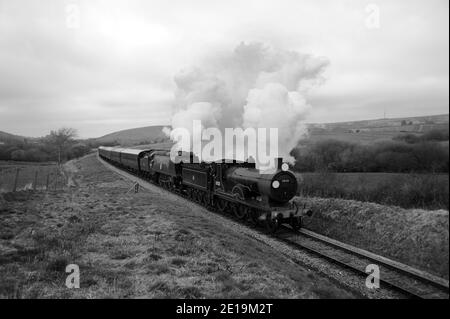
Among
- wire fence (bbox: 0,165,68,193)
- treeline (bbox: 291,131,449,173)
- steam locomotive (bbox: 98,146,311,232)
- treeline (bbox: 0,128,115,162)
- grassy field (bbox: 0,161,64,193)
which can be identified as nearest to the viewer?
treeline (bbox: 291,131,449,173)

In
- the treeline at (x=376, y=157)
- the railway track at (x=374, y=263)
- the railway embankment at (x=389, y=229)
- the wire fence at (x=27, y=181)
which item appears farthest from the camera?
the wire fence at (x=27, y=181)

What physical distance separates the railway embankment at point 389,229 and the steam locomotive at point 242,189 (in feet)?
6.40

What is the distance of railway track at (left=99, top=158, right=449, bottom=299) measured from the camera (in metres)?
7.83

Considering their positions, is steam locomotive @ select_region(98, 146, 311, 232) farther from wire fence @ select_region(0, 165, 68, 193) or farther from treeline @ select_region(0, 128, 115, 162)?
treeline @ select_region(0, 128, 115, 162)

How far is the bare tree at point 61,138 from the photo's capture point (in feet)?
258

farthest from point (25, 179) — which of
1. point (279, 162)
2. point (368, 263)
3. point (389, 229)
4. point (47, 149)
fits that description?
point (47, 149)

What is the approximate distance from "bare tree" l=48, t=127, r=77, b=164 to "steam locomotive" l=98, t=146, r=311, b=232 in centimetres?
6075

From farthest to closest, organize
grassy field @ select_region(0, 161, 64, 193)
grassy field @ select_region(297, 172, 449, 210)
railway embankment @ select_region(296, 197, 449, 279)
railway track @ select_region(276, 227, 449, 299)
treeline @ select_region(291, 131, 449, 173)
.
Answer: grassy field @ select_region(0, 161, 64, 193)
grassy field @ select_region(297, 172, 449, 210)
railway track @ select_region(276, 227, 449, 299)
railway embankment @ select_region(296, 197, 449, 279)
treeline @ select_region(291, 131, 449, 173)

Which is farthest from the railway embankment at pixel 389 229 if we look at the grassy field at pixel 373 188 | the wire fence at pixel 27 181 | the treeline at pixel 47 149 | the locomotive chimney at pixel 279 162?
the treeline at pixel 47 149

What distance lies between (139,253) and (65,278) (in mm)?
2118

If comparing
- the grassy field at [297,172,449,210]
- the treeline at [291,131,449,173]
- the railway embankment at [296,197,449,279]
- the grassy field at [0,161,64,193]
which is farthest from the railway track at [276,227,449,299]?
the grassy field at [0,161,64,193]

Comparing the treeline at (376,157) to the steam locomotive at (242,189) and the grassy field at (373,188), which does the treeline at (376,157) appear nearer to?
the grassy field at (373,188)

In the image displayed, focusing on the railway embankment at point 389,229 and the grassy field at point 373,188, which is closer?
the railway embankment at point 389,229
